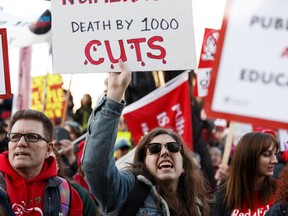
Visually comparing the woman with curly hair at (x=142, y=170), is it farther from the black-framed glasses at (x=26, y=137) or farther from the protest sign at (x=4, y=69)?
the protest sign at (x=4, y=69)

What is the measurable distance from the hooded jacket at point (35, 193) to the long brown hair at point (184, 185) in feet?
1.39

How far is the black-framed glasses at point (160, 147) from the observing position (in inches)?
205

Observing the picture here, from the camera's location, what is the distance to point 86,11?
15.8ft

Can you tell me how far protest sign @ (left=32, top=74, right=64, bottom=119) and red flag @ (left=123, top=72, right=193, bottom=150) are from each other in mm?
3731

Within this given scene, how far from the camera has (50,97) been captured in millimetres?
13664

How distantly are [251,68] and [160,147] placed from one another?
1888 mm

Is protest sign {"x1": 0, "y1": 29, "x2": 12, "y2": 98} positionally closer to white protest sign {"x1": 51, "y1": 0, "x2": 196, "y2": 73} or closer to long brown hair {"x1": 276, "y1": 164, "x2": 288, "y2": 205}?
white protest sign {"x1": 51, "y1": 0, "x2": 196, "y2": 73}

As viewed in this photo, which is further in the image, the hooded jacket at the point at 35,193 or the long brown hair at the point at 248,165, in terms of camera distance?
the long brown hair at the point at 248,165

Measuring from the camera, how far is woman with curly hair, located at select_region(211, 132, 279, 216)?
19.7ft

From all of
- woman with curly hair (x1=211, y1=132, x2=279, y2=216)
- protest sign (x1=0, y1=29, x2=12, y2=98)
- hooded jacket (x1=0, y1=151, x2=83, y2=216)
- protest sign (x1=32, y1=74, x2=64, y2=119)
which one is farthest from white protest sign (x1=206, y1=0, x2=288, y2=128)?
protest sign (x1=32, y1=74, x2=64, y2=119)

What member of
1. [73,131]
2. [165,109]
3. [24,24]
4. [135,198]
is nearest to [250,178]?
[135,198]

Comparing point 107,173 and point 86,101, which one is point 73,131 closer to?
point 86,101

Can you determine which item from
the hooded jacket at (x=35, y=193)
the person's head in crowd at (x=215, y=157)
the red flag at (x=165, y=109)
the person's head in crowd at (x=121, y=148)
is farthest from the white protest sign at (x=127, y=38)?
the person's head in crowd at (x=215, y=157)

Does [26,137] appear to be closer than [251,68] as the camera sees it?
No
